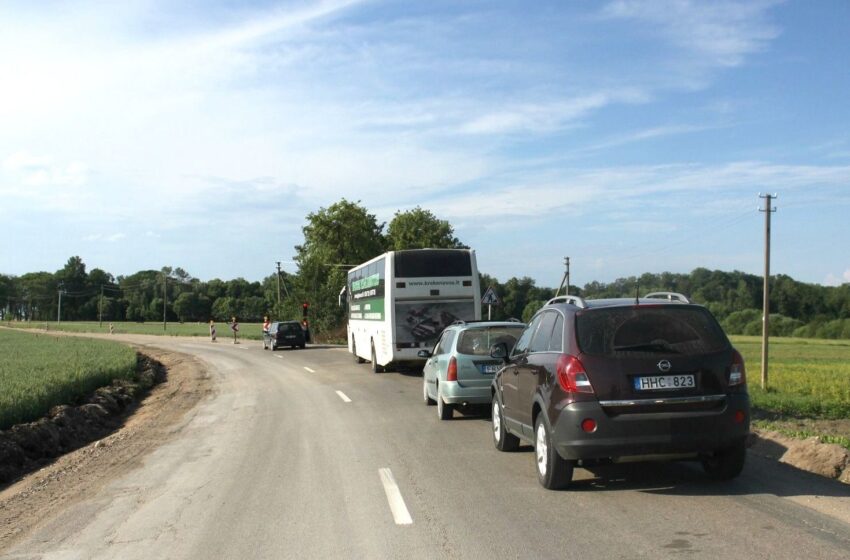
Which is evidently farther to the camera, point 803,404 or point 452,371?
point 803,404

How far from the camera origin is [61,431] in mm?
14195

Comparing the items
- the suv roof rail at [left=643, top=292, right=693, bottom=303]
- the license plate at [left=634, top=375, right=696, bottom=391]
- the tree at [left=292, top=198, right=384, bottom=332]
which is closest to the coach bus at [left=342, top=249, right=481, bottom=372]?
the suv roof rail at [left=643, top=292, right=693, bottom=303]

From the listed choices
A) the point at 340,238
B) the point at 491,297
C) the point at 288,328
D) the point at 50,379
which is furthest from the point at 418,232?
the point at 50,379

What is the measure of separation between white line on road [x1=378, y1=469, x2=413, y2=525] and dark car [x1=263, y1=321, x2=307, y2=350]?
118ft

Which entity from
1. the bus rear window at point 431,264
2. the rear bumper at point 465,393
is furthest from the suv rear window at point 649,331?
the bus rear window at point 431,264

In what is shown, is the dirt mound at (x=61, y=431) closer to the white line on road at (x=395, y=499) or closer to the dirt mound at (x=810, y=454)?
the white line on road at (x=395, y=499)

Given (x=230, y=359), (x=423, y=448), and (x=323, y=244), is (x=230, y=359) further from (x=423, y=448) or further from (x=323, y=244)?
(x=323, y=244)

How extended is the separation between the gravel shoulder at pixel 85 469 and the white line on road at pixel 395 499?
3231 mm

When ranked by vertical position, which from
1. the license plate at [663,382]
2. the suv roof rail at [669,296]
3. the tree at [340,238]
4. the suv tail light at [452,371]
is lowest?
the suv tail light at [452,371]

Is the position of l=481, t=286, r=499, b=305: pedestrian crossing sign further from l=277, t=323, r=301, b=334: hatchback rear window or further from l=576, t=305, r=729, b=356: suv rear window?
l=576, t=305, r=729, b=356: suv rear window

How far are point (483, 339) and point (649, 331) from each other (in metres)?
6.24

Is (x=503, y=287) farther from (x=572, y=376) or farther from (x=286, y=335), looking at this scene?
(x=572, y=376)

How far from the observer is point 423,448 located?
33.6 feet

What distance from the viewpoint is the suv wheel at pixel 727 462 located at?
7.23m
